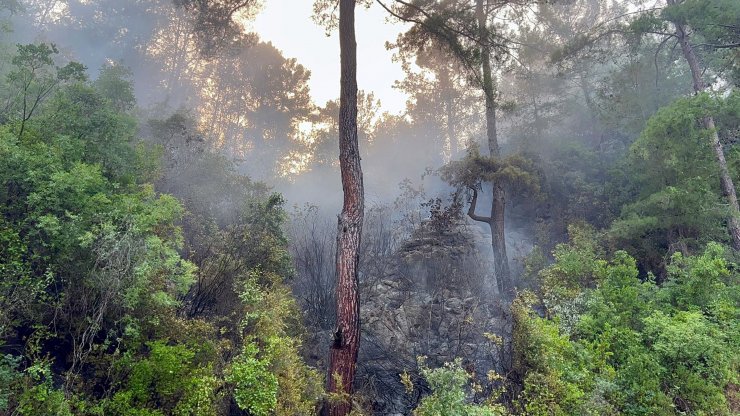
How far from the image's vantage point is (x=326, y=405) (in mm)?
5855

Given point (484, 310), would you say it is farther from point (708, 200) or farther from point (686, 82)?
point (686, 82)

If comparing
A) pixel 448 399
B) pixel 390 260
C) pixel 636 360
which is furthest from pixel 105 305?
pixel 390 260

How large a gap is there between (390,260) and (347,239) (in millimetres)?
7109

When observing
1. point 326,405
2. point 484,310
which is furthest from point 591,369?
point 484,310

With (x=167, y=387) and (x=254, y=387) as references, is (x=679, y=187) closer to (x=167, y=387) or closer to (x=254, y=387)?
(x=254, y=387)

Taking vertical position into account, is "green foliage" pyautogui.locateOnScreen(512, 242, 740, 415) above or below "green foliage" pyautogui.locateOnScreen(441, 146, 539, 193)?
below

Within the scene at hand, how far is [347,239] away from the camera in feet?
22.8

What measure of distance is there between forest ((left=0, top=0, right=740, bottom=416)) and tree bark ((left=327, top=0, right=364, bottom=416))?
48mm

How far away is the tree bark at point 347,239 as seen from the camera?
6.04 m

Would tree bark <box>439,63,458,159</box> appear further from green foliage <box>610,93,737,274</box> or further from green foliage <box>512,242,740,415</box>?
green foliage <box>512,242,740,415</box>

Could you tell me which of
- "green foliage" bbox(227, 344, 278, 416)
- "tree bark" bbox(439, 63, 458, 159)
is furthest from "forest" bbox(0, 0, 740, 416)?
"tree bark" bbox(439, 63, 458, 159)

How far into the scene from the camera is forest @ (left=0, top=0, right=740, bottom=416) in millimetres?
4938

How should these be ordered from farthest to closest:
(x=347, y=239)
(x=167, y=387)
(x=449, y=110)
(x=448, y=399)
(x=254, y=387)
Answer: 1. (x=449, y=110)
2. (x=347, y=239)
3. (x=254, y=387)
4. (x=167, y=387)
5. (x=448, y=399)

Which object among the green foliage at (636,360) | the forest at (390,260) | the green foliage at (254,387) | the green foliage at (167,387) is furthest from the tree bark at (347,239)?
the green foliage at (636,360)
